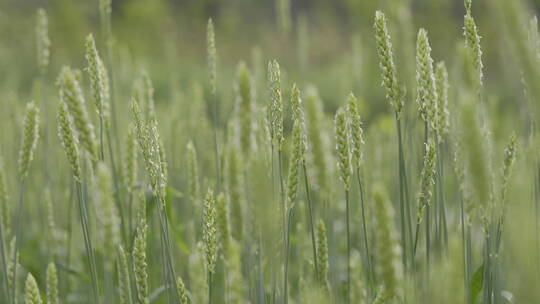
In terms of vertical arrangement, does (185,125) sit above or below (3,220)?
above

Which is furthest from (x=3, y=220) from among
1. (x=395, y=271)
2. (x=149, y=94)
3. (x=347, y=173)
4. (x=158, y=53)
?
(x=158, y=53)

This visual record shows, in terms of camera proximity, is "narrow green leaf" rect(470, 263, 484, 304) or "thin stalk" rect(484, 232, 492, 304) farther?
"narrow green leaf" rect(470, 263, 484, 304)

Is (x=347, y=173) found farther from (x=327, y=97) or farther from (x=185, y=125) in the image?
(x=327, y=97)

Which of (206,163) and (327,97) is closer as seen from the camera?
(206,163)

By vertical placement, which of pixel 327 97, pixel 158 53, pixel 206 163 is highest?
pixel 158 53

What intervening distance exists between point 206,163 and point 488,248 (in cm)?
133

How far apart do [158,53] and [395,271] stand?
1367cm

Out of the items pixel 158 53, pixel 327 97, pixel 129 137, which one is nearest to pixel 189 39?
pixel 158 53

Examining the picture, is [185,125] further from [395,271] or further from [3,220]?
[395,271]

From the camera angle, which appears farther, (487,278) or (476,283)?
(476,283)

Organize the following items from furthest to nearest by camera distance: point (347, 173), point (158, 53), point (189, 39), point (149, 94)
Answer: point (189, 39) → point (158, 53) → point (149, 94) → point (347, 173)

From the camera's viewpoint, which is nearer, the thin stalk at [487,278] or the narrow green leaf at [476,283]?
the thin stalk at [487,278]

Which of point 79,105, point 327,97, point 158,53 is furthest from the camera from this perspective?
point 158,53

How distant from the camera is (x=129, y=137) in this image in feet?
3.90
